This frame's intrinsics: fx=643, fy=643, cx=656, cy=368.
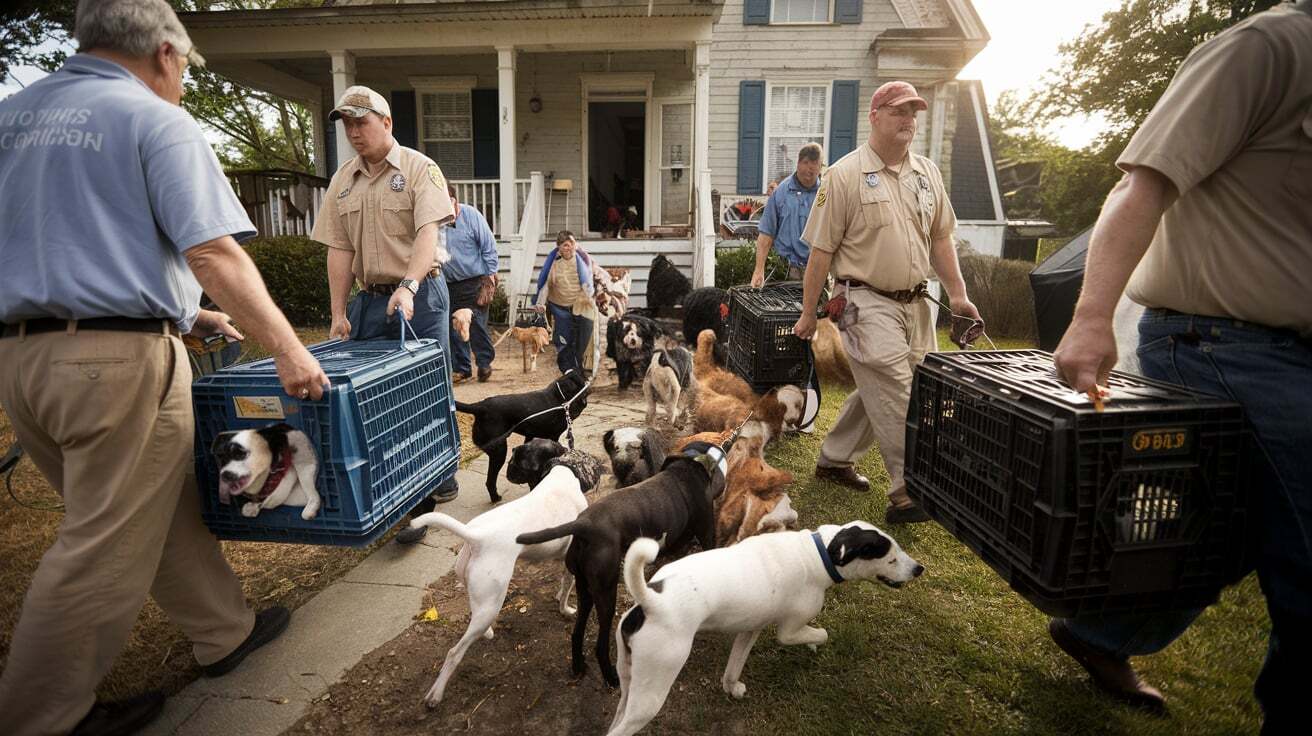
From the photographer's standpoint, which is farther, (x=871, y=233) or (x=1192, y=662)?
(x=871, y=233)

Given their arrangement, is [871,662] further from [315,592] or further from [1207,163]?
[315,592]

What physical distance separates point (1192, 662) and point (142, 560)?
377 cm

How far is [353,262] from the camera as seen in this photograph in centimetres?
367

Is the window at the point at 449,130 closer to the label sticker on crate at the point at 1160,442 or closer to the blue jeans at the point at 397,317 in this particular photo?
the blue jeans at the point at 397,317

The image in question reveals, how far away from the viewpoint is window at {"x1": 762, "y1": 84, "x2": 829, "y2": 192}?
45.1 feet

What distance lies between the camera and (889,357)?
11.5ft

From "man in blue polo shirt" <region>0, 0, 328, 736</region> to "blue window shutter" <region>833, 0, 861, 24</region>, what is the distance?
1397 centimetres

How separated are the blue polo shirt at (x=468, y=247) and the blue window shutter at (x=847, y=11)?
10.2m

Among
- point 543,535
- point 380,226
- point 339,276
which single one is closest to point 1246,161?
point 543,535

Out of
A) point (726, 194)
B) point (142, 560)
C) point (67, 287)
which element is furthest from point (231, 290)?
point (726, 194)

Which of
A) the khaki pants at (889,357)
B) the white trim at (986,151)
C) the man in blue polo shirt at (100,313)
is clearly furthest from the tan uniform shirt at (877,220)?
the white trim at (986,151)

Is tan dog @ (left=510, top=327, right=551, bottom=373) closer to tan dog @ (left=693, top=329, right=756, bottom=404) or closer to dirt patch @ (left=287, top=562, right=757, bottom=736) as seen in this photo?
tan dog @ (left=693, top=329, right=756, bottom=404)

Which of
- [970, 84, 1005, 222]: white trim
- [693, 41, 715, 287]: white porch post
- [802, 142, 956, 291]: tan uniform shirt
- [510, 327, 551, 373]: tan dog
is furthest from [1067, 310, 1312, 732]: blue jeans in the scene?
[970, 84, 1005, 222]: white trim

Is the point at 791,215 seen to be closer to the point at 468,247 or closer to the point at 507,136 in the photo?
the point at 468,247
